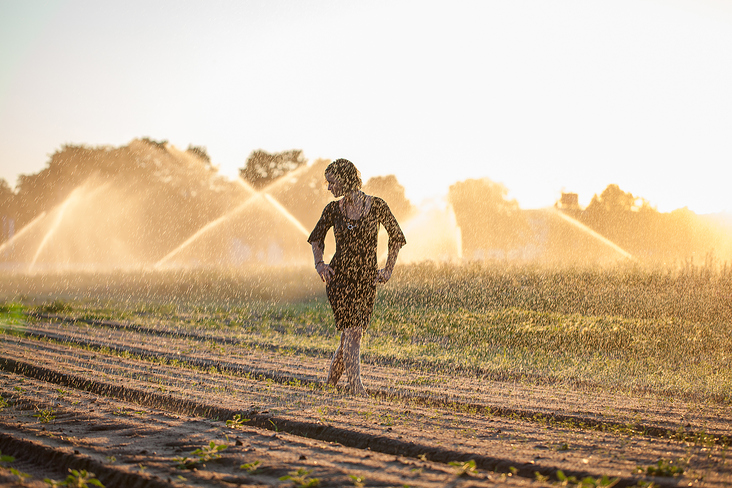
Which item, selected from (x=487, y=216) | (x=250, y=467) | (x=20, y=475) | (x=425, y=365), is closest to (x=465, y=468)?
(x=250, y=467)

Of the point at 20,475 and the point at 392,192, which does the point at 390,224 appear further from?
the point at 392,192

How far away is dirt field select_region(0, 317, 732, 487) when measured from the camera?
3607mm

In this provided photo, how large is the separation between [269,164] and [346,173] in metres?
44.7

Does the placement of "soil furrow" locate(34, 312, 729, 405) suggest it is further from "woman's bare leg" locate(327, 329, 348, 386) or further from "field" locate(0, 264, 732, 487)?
"woman's bare leg" locate(327, 329, 348, 386)

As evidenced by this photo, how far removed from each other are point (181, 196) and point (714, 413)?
46.3 meters

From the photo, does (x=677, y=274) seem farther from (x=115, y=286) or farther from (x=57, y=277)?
(x=57, y=277)

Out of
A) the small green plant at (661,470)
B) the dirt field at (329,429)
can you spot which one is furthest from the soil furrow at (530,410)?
the small green plant at (661,470)

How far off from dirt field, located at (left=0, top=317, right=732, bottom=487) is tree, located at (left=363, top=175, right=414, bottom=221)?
135ft

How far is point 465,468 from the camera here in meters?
3.64

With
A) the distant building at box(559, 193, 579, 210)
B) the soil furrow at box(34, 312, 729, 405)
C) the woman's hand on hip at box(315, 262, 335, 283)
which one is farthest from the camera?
the distant building at box(559, 193, 579, 210)

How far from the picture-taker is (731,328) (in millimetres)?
13125

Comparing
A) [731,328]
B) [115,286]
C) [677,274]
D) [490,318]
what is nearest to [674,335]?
[731,328]

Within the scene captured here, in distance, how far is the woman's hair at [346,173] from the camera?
634 centimetres

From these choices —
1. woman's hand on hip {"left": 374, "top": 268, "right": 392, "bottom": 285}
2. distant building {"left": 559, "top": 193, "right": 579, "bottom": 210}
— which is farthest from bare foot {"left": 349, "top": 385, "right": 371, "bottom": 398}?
distant building {"left": 559, "top": 193, "right": 579, "bottom": 210}
